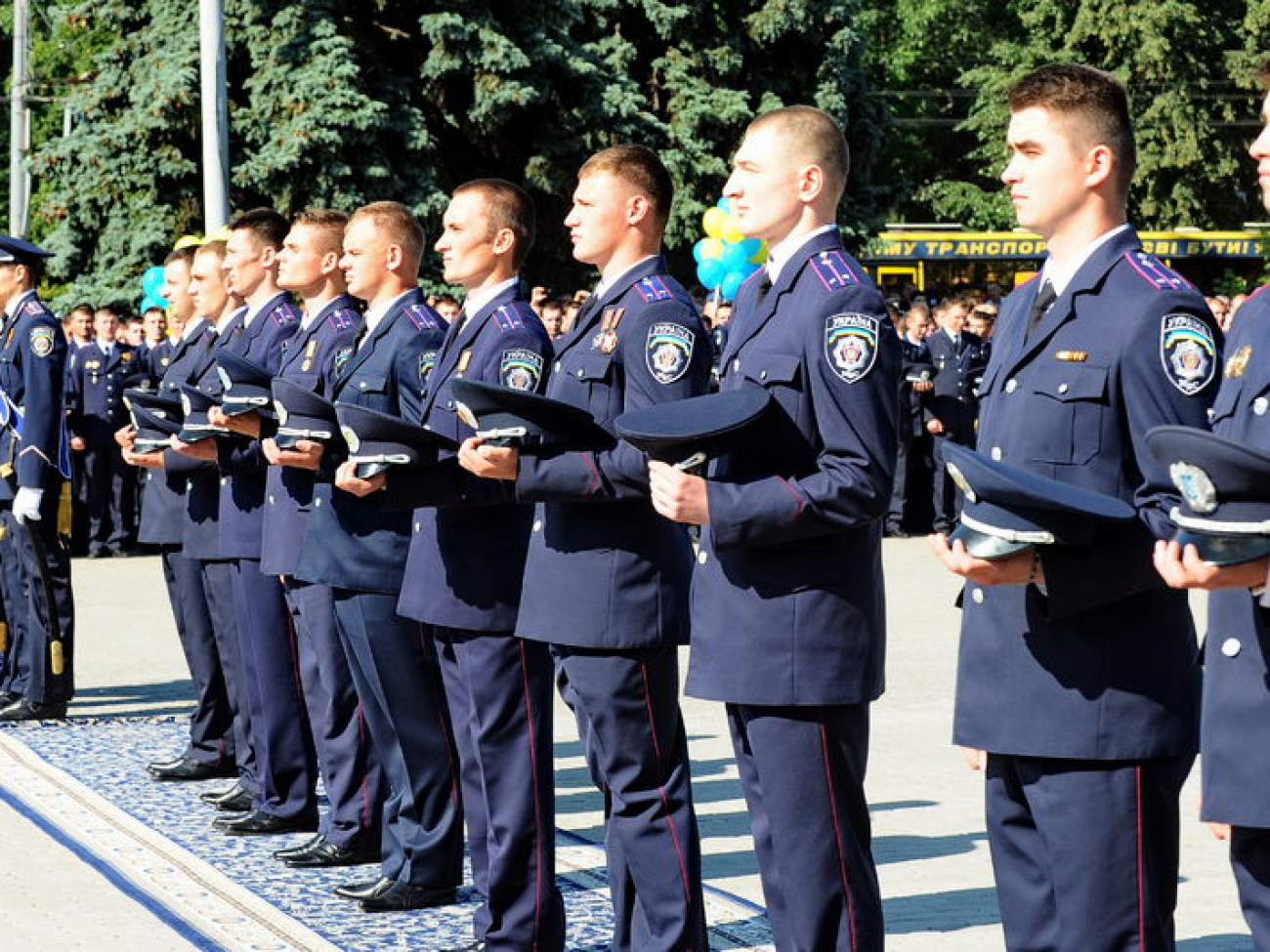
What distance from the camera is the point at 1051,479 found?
3.73 metres

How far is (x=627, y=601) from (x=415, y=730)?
1.49 meters

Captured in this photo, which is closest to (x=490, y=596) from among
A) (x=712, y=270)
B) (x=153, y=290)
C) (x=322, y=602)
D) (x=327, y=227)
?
(x=322, y=602)

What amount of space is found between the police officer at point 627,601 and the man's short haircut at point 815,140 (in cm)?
58

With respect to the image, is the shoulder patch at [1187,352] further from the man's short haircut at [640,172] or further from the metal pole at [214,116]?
the metal pole at [214,116]

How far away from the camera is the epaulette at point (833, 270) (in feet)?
15.0

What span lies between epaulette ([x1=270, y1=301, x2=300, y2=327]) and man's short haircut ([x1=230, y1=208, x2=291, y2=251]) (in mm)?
215

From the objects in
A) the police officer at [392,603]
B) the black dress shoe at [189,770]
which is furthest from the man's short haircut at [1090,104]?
the black dress shoe at [189,770]

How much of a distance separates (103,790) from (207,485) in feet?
4.19

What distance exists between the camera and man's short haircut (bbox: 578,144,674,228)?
214 inches

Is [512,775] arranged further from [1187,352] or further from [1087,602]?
[1187,352]

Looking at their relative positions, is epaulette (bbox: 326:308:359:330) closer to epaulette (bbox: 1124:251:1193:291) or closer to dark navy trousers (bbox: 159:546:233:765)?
dark navy trousers (bbox: 159:546:233:765)

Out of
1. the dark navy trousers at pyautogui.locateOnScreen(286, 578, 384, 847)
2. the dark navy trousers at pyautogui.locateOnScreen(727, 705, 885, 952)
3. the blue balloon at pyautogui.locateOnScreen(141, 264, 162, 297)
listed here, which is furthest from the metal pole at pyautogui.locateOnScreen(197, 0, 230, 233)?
the dark navy trousers at pyautogui.locateOnScreen(727, 705, 885, 952)

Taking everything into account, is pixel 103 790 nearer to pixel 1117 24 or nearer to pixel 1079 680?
pixel 1079 680

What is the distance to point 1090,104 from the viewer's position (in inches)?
159
